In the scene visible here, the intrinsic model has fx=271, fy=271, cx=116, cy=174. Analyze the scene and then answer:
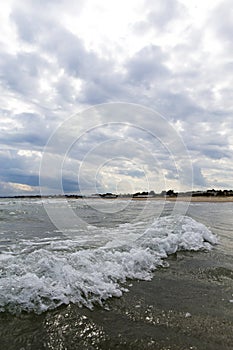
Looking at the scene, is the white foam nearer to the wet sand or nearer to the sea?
the sea

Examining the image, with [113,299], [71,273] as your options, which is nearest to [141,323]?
[113,299]

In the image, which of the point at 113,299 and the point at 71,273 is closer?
the point at 113,299

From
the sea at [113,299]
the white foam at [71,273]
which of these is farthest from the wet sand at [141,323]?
the white foam at [71,273]

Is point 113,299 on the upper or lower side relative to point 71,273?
lower

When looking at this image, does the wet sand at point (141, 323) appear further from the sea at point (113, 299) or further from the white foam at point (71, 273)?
the white foam at point (71, 273)

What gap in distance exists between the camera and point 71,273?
4738 mm

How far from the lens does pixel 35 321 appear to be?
3.45 m

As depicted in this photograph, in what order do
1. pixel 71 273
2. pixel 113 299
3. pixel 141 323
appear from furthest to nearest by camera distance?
pixel 71 273, pixel 113 299, pixel 141 323

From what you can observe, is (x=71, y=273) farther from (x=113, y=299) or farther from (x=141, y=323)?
(x=141, y=323)

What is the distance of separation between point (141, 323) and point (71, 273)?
5.65 ft

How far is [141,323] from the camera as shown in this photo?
11.2ft

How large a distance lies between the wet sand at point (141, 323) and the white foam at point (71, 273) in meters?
0.26

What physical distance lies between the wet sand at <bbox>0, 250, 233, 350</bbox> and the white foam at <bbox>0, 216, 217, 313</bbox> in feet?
0.86

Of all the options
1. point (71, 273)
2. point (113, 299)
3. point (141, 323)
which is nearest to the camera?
point (141, 323)
